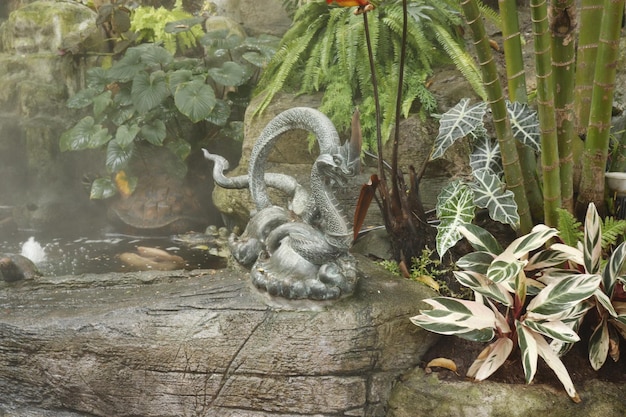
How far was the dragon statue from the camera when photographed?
2477 millimetres

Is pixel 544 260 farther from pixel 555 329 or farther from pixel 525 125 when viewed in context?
pixel 525 125

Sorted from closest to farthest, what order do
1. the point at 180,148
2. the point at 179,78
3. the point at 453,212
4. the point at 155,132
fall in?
the point at 453,212 → the point at 179,78 → the point at 155,132 → the point at 180,148

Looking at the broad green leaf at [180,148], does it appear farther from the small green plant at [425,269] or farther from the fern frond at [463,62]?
the small green plant at [425,269]

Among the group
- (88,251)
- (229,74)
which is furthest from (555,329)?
(229,74)

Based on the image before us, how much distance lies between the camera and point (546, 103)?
247 cm

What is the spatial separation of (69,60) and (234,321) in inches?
191

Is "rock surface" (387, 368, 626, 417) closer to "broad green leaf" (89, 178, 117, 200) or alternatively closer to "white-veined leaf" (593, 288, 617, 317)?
"white-veined leaf" (593, 288, 617, 317)

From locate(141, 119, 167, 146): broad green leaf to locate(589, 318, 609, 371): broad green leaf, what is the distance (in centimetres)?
392

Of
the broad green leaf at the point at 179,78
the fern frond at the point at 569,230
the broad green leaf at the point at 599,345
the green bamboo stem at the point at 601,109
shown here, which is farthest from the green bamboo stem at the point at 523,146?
the broad green leaf at the point at 179,78

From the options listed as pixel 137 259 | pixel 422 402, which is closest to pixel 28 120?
pixel 137 259

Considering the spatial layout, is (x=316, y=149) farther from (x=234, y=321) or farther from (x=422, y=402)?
(x=422, y=402)

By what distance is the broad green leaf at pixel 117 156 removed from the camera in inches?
205

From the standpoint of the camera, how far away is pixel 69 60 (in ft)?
20.3

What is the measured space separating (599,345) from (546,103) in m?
1.05
